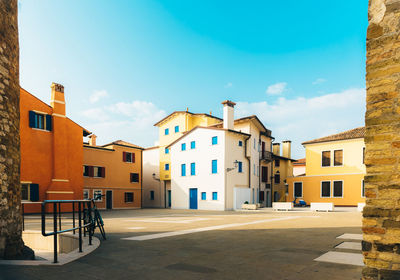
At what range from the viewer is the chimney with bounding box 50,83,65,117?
76.0 ft

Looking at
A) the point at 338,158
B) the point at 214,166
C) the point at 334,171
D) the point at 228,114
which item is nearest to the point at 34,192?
the point at 214,166

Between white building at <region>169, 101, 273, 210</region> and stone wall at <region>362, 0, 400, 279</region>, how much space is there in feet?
74.1

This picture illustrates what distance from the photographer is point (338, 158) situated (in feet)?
102

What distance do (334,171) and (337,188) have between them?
73.5 inches

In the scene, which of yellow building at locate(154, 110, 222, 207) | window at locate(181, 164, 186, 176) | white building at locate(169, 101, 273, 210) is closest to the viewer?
white building at locate(169, 101, 273, 210)

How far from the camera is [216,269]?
496 centimetres

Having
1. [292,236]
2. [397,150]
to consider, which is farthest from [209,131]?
[397,150]

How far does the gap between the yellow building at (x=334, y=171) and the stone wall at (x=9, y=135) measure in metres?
29.7

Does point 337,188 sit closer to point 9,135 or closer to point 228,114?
point 228,114

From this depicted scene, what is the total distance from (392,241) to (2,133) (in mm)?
7332

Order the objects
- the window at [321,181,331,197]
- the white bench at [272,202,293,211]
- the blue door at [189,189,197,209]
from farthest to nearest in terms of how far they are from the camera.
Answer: the window at [321,181,331,197]
the blue door at [189,189,197,209]
the white bench at [272,202,293,211]

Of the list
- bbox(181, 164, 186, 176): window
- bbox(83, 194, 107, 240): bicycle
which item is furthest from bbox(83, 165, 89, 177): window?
bbox(83, 194, 107, 240): bicycle

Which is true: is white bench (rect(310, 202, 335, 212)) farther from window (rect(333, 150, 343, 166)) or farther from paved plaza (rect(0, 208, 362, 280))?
paved plaza (rect(0, 208, 362, 280))

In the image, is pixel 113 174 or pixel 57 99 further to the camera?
pixel 113 174
